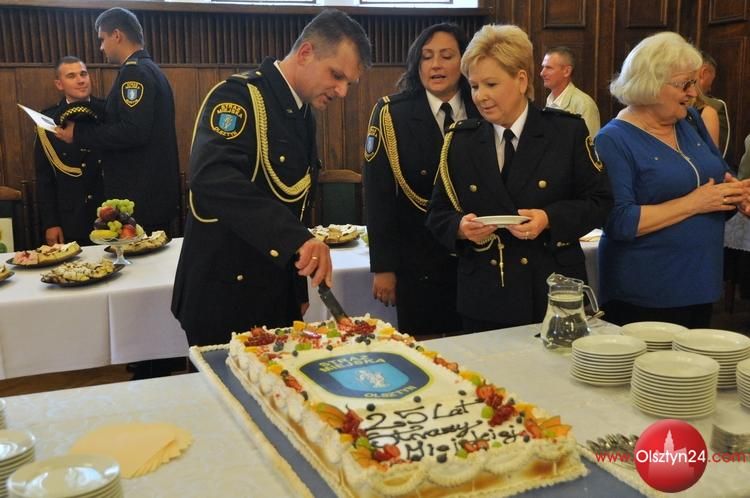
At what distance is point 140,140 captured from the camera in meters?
3.99

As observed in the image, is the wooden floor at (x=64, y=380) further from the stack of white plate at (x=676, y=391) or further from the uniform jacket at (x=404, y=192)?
the stack of white plate at (x=676, y=391)

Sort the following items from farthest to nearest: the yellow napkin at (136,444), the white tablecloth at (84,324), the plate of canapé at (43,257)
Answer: the plate of canapé at (43,257) → the white tablecloth at (84,324) → the yellow napkin at (136,444)

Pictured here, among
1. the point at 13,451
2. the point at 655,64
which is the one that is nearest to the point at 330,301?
the point at 13,451

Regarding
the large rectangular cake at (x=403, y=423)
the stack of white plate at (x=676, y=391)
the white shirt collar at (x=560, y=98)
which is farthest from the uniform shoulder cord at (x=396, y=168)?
the white shirt collar at (x=560, y=98)

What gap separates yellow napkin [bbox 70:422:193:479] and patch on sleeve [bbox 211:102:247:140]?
897mm

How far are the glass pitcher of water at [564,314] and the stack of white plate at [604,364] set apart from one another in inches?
6.6

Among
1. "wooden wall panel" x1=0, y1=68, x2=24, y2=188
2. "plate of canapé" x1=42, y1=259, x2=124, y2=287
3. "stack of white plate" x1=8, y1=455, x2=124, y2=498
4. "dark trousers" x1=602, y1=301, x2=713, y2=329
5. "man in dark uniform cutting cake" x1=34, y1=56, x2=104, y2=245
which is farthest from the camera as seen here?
"wooden wall panel" x1=0, y1=68, x2=24, y2=188

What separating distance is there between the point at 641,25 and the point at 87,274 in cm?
528

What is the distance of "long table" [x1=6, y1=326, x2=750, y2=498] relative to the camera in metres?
1.16

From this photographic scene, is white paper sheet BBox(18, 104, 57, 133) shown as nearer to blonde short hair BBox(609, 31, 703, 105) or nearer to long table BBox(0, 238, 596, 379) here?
long table BBox(0, 238, 596, 379)

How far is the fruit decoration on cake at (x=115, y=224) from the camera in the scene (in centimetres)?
294

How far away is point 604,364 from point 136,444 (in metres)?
0.92

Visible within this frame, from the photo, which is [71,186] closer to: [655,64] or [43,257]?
[43,257]

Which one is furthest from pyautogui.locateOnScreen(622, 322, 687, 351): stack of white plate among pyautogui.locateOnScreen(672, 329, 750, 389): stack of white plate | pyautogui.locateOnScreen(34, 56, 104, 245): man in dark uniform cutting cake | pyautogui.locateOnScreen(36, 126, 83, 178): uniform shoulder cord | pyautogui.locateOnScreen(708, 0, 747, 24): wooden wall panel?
pyautogui.locateOnScreen(708, 0, 747, 24): wooden wall panel
